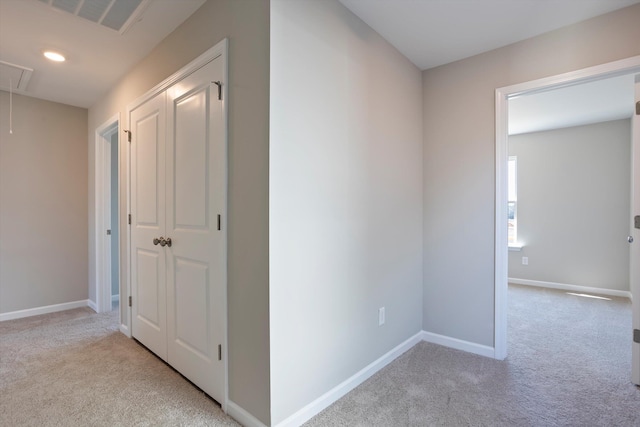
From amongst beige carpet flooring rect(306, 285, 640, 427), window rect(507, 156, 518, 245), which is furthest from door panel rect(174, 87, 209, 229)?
window rect(507, 156, 518, 245)

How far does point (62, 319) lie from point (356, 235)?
3.38m

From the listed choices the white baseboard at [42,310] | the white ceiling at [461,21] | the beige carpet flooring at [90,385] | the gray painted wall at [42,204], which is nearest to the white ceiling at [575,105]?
the white ceiling at [461,21]

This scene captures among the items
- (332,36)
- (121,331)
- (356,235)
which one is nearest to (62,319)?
(121,331)

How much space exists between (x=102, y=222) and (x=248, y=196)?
2.95 metres

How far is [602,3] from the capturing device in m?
1.91

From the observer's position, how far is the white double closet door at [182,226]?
5.98 feet

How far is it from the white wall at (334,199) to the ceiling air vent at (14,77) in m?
2.69

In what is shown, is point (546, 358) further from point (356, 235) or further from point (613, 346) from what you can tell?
point (356, 235)

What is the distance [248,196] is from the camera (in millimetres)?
1613

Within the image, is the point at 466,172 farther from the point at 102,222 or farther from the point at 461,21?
the point at 102,222

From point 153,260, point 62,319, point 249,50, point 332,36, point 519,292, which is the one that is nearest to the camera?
point 249,50

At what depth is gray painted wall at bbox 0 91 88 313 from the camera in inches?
131

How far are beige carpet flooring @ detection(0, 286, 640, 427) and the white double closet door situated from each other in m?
0.23

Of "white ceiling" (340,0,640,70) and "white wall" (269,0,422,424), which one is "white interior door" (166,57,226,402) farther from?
"white ceiling" (340,0,640,70)
